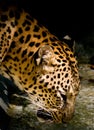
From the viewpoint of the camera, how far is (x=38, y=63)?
5.56 m

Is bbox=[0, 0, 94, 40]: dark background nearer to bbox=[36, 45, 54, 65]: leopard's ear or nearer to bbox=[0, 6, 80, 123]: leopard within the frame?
bbox=[0, 6, 80, 123]: leopard

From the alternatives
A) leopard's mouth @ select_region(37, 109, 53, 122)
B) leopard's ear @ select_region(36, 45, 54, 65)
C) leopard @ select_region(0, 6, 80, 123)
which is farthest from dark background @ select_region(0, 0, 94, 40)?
leopard's ear @ select_region(36, 45, 54, 65)

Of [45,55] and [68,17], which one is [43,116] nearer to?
[45,55]

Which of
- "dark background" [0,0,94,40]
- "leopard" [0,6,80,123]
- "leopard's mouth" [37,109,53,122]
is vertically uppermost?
"dark background" [0,0,94,40]

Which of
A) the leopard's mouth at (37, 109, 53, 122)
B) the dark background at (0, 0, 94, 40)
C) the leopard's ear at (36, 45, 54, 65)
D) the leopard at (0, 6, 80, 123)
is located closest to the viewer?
the leopard's ear at (36, 45, 54, 65)

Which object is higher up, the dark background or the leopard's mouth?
the dark background

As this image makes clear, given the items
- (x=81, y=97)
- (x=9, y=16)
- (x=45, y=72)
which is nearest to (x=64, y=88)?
(x=45, y=72)

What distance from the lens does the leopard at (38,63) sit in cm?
552

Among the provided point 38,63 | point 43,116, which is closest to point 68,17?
point 43,116

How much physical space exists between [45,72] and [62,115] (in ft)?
2.07

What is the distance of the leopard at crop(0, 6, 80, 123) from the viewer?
552cm

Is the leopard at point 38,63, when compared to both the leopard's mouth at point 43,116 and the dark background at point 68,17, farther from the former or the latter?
the dark background at point 68,17

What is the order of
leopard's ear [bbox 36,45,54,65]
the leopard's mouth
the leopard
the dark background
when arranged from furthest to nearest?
the dark background → the leopard's mouth → the leopard → leopard's ear [bbox 36,45,54,65]

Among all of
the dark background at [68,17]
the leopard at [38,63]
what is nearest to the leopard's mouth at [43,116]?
the leopard at [38,63]
